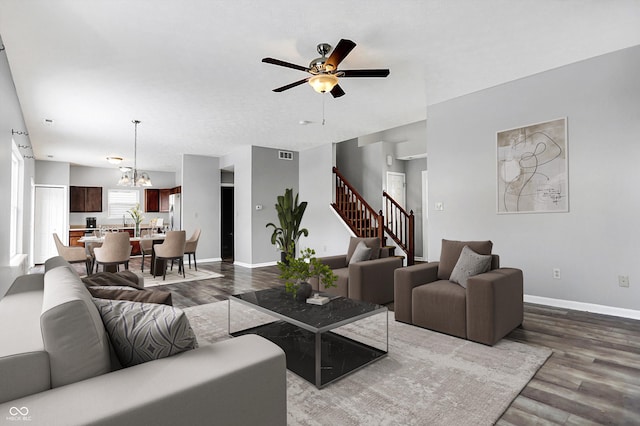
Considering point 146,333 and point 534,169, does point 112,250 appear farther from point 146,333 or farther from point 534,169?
point 534,169

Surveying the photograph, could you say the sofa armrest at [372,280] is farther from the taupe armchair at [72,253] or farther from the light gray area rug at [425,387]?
the taupe armchair at [72,253]

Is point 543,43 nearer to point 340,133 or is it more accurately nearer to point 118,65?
point 340,133

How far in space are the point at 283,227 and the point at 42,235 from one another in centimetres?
739

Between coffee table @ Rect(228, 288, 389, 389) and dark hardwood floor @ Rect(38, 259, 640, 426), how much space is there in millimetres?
1025

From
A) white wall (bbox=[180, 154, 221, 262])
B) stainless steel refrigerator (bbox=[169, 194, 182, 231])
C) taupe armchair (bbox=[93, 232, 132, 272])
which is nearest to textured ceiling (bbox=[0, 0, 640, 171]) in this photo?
Answer: taupe armchair (bbox=[93, 232, 132, 272])

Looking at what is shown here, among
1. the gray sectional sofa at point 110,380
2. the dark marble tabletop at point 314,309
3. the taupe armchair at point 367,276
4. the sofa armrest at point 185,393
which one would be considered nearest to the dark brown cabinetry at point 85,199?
the taupe armchair at point 367,276

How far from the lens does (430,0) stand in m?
2.60

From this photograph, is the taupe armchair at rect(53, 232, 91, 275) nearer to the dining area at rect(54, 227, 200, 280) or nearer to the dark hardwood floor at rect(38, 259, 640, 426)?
the dining area at rect(54, 227, 200, 280)

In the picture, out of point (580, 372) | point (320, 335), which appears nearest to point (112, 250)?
point (320, 335)

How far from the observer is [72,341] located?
3.51 feet

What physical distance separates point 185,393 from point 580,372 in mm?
2652

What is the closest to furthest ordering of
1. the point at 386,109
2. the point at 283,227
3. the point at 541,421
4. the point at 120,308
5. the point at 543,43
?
the point at 120,308, the point at 541,421, the point at 543,43, the point at 386,109, the point at 283,227

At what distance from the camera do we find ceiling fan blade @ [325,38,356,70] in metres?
2.71

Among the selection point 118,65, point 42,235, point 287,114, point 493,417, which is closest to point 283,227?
point 287,114
